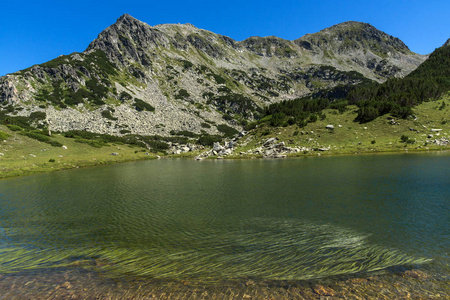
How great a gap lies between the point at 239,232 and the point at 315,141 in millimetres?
66651

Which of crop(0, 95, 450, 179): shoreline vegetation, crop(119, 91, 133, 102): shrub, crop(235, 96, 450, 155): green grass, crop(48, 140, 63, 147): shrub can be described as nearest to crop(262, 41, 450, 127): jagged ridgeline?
crop(0, 95, 450, 179): shoreline vegetation

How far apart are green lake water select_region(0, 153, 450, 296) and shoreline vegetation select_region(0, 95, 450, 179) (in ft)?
134

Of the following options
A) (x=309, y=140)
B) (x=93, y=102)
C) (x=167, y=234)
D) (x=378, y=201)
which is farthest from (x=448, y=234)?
(x=93, y=102)

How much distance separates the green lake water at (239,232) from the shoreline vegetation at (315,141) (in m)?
41.0

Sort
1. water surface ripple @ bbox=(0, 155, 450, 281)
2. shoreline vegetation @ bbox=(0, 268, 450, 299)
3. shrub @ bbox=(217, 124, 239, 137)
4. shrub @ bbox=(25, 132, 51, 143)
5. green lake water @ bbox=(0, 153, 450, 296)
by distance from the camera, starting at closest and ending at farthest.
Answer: shoreline vegetation @ bbox=(0, 268, 450, 299) < green lake water @ bbox=(0, 153, 450, 296) < water surface ripple @ bbox=(0, 155, 450, 281) < shrub @ bbox=(25, 132, 51, 143) < shrub @ bbox=(217, 124, 239, 137)

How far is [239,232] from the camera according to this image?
13805 millimetres

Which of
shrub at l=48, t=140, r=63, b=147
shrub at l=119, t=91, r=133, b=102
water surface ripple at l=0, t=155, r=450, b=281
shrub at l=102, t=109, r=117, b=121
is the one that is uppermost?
shrub at l=119, t=91, r=133, b=102

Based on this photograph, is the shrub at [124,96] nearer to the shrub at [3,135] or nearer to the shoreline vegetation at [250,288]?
the shrub at [3,135]

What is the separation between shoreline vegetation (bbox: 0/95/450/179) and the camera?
58688 mm

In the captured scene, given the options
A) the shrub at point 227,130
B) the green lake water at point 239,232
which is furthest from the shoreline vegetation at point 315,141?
the shrub at point 227,130

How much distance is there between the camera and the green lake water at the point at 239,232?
10.0m

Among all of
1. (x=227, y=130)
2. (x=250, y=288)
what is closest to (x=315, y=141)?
(x=250, y=288)

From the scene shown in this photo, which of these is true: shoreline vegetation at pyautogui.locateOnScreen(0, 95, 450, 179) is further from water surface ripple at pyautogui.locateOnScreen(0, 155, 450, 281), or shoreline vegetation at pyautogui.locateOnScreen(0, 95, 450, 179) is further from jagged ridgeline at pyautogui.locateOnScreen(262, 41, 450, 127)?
water surface ripple at pyautogui.locateOnScreen(0, 155, 450, 281)

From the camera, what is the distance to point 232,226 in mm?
14773
